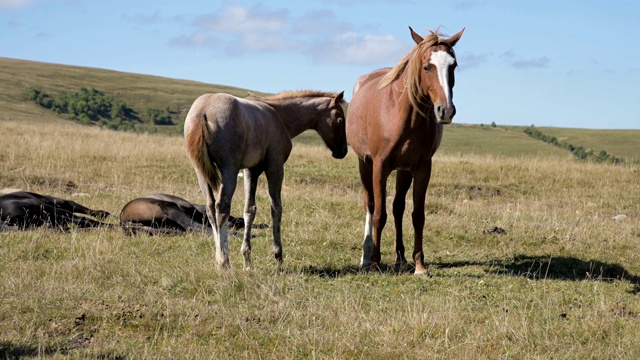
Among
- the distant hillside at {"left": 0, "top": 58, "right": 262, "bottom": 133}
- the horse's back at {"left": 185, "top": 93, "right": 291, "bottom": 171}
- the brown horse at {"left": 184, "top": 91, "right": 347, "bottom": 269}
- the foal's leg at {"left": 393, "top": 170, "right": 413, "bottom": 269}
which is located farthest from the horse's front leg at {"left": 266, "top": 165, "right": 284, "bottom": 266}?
the distant hillside at {"left": 0, "top": 58, "right": 262, "bottom": 133}

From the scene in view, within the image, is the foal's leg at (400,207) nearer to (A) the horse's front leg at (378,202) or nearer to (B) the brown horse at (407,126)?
(B) the brown horse at (407,126)

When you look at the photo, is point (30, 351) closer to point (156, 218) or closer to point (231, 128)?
point (231, 128)

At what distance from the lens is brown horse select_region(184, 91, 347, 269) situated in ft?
25.5

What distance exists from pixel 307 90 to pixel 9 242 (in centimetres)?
424

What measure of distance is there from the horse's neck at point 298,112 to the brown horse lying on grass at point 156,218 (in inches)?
86.7

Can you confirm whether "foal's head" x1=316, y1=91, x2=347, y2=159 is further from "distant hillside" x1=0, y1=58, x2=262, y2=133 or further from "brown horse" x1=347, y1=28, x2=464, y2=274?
"distant hillside" x1=0, y1=58, x2=262, y2=133

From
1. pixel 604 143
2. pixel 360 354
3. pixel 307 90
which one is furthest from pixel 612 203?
pixel 604 143

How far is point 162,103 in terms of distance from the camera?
326 ft

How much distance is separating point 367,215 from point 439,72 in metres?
2.25

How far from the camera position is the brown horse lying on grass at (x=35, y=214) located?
10.3 m

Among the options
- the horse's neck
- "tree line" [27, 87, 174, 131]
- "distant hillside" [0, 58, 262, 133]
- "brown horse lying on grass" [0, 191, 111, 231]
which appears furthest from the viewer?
"distant hillside" [0, 58, 262, 133]

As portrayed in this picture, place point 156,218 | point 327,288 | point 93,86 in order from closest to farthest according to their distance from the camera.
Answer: point 327,288 < point 156,218 < point 93,86

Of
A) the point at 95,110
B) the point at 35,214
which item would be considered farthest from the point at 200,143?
the point at 95,110

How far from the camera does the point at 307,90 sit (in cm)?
966
